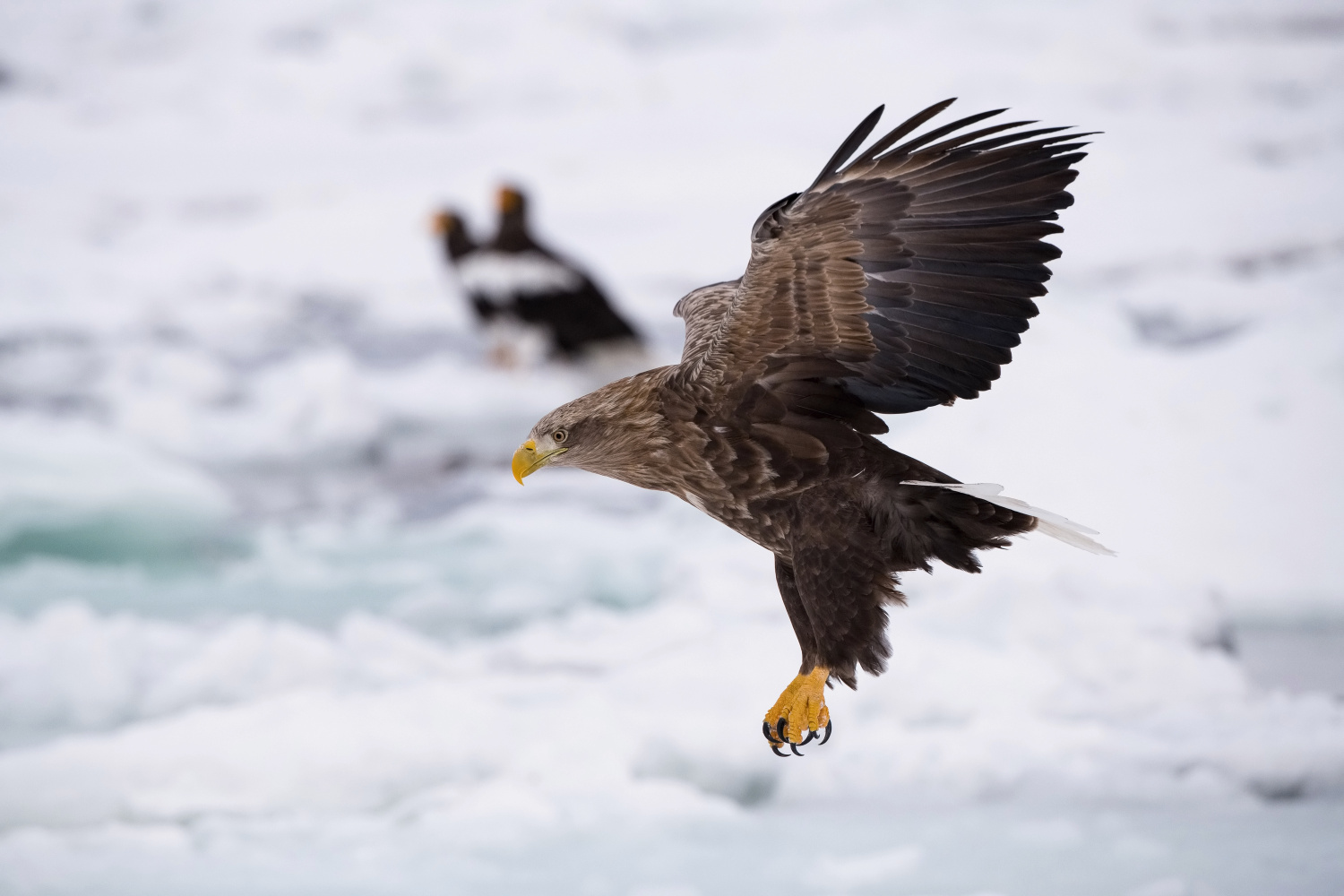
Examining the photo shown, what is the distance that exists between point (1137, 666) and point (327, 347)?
4296mm

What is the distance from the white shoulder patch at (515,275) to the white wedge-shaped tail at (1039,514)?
14.7 feet

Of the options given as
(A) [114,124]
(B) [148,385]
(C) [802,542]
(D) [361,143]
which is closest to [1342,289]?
(C) [802,542]

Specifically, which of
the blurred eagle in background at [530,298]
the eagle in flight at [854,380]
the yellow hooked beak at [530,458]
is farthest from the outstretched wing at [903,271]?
the blurred eagle in background at [530,298]

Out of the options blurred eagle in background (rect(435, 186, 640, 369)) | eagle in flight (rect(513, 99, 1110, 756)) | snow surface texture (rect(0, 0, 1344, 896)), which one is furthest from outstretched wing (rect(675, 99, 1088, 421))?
blurred eagle in background (rect(435, 186, 640, 369))

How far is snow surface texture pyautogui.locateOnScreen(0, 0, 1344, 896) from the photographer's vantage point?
307 centimetres

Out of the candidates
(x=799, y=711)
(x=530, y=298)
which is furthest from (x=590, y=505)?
(x=799, y=711)

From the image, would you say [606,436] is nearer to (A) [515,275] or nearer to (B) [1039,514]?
(B) [1039,514]

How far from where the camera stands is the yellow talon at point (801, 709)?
227cm

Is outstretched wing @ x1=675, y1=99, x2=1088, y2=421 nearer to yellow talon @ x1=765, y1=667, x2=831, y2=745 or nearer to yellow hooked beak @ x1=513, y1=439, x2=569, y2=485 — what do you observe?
yellow hooked beak @ x1=513, y1=439, x2=569, y2=485

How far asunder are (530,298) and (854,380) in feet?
14.8

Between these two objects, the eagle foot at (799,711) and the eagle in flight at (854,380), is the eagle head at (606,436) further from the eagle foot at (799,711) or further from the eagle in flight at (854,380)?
the eagle foot at (799,711)

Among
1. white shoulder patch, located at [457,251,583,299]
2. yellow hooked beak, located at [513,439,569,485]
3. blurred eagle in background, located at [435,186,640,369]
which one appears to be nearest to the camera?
yellow hooked beak, located at [513,439,569,485]

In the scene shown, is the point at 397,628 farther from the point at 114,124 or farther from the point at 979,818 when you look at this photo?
the point at 114,124

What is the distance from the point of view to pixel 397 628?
4105 mm
